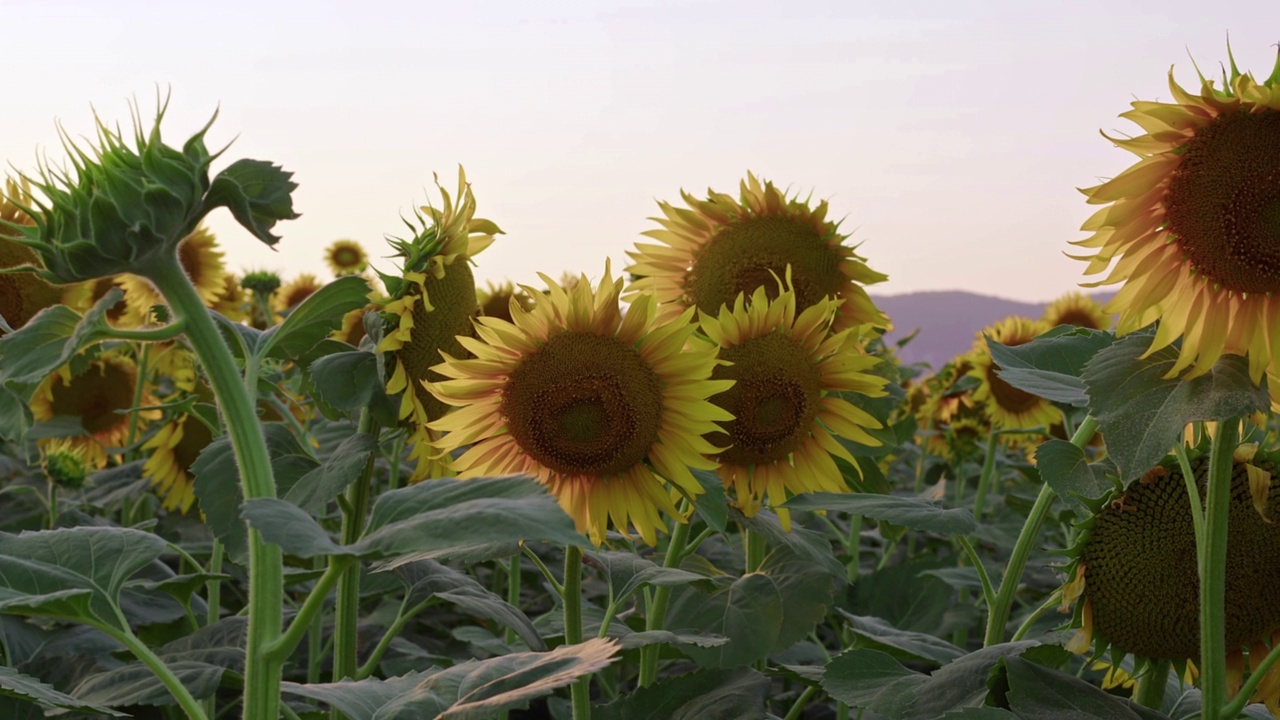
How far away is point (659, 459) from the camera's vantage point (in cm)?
166

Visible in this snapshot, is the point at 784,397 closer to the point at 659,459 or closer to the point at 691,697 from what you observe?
the point at 659,459

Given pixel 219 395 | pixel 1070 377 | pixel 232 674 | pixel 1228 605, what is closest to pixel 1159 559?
pixel 1228 605

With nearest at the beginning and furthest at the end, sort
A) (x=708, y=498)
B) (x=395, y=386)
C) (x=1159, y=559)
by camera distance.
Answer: (x=1159, y=559)
(x=708, y=498)
(x=395, y=386)

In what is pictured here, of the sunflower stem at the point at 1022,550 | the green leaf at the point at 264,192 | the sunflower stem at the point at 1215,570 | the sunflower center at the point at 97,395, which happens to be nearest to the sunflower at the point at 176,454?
the sunflower center at the point at 97,395

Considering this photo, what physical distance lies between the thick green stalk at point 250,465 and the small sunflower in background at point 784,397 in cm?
87

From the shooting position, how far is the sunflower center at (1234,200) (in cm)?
124

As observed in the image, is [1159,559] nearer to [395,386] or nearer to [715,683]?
[715,683]

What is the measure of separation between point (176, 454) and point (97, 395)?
2.78ft

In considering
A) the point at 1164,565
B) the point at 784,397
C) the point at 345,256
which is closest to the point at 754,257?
the point at 784,397

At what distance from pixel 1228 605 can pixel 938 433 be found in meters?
3.70

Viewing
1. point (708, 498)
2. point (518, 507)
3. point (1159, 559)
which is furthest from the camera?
point (708, 498)

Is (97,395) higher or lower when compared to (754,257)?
lower

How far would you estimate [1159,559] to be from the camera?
1.38 meters

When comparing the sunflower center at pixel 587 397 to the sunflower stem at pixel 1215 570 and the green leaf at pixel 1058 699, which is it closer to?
the green leaf at pixel 1058 699
